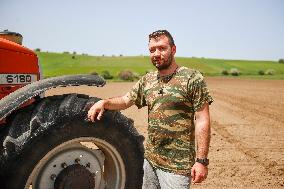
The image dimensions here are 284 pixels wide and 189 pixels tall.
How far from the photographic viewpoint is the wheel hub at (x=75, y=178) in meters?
2.47

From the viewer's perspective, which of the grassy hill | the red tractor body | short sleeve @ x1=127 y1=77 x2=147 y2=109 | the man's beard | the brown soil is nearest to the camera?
the man's beard

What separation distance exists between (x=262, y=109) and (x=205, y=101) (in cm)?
930

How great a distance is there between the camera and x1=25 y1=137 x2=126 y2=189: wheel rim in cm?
245

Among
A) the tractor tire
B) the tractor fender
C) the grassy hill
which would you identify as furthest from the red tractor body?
the grassy hill

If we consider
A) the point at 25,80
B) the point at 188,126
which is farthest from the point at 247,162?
the point at 25,80

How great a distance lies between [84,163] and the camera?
2.65 m

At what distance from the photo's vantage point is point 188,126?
2500 mm

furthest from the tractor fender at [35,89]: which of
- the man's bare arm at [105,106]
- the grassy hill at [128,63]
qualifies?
the grassy hill at [128,63]

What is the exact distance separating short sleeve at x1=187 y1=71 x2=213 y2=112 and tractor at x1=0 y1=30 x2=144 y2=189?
22.2 inches

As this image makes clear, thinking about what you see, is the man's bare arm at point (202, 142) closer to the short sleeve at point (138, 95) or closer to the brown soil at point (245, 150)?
the short sleeve at point (138, 95)

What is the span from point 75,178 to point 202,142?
957mm

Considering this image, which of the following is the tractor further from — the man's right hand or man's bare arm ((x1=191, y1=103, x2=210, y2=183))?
man's bare arm ((x1=191, y1=103, x2=210, y2=183))

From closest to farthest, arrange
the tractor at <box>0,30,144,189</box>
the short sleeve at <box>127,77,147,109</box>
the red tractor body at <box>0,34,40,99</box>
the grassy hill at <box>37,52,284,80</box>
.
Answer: the tractor at <box>0,30,144,189</box>
the short sleeve at <box>127,77,147,109</box>
the red tractor body at <box>0,34,40,99</box>
the grassy hill at <box>37,52,284,80</box>

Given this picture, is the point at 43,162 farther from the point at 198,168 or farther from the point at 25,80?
the point at 25,80
